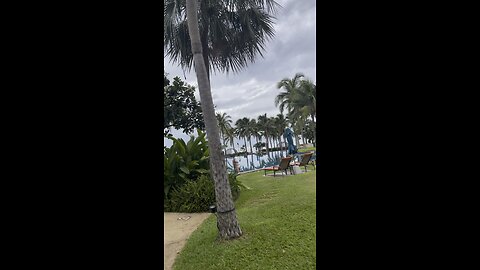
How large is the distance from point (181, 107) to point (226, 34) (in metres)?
5.27

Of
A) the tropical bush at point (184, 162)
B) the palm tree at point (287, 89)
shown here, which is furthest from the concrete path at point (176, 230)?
the palm tree at point (287, 89)

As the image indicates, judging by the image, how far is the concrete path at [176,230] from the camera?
337 cm

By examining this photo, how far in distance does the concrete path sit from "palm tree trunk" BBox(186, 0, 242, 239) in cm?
75

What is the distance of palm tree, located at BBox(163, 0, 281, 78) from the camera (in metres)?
4.77

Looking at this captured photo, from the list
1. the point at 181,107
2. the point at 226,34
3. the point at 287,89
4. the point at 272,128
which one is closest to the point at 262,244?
the point at 226,34

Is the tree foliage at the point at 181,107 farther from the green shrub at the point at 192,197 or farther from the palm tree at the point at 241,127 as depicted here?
the palm tree at the point at 241,127

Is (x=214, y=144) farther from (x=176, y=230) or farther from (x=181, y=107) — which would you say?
(x=181, y=107)

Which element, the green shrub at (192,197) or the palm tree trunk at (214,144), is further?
the green shrub at (192,197)

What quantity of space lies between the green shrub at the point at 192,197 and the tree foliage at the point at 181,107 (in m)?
4.36

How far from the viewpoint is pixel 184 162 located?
691 centimetres
